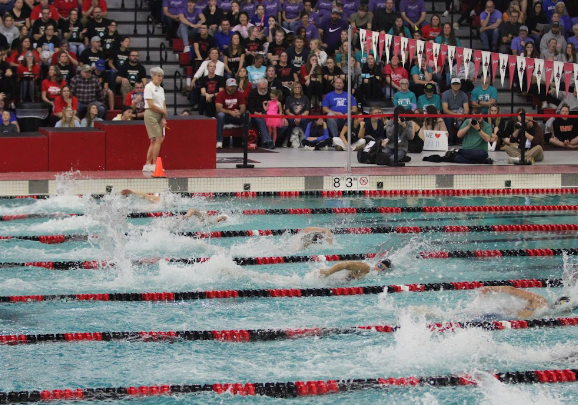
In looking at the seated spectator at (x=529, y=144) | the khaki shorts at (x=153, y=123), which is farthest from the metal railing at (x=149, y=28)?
the seated spectator at (x=529, y=144)

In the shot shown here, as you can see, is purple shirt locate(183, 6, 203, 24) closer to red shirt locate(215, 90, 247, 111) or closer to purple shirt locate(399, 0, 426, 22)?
red shirt locate(215, 90, 247, 111)

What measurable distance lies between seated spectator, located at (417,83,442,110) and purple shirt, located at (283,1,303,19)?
8.52 feet

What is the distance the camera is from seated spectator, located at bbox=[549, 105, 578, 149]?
45.3ft

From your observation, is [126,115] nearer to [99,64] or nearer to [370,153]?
[99,64]

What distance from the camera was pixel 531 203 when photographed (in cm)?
973

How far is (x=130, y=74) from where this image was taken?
1339 centimetres

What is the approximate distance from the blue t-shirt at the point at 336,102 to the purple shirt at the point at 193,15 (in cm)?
243

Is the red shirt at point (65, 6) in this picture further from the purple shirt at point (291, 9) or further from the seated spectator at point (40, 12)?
the purple shirt at point (291, 9)

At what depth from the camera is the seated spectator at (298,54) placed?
1427cm

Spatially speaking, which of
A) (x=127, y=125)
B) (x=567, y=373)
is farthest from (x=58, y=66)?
(x=567, y=373)

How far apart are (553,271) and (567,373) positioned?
7.83ft

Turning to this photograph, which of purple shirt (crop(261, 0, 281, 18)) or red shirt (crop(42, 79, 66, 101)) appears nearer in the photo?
red shirt (crop(42, 79, 66, 101))

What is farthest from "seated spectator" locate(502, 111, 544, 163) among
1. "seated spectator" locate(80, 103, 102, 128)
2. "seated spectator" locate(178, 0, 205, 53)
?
"seated spectator" locate(80, 103, 102, 128)

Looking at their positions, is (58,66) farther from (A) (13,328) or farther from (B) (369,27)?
(A) (13,328)
